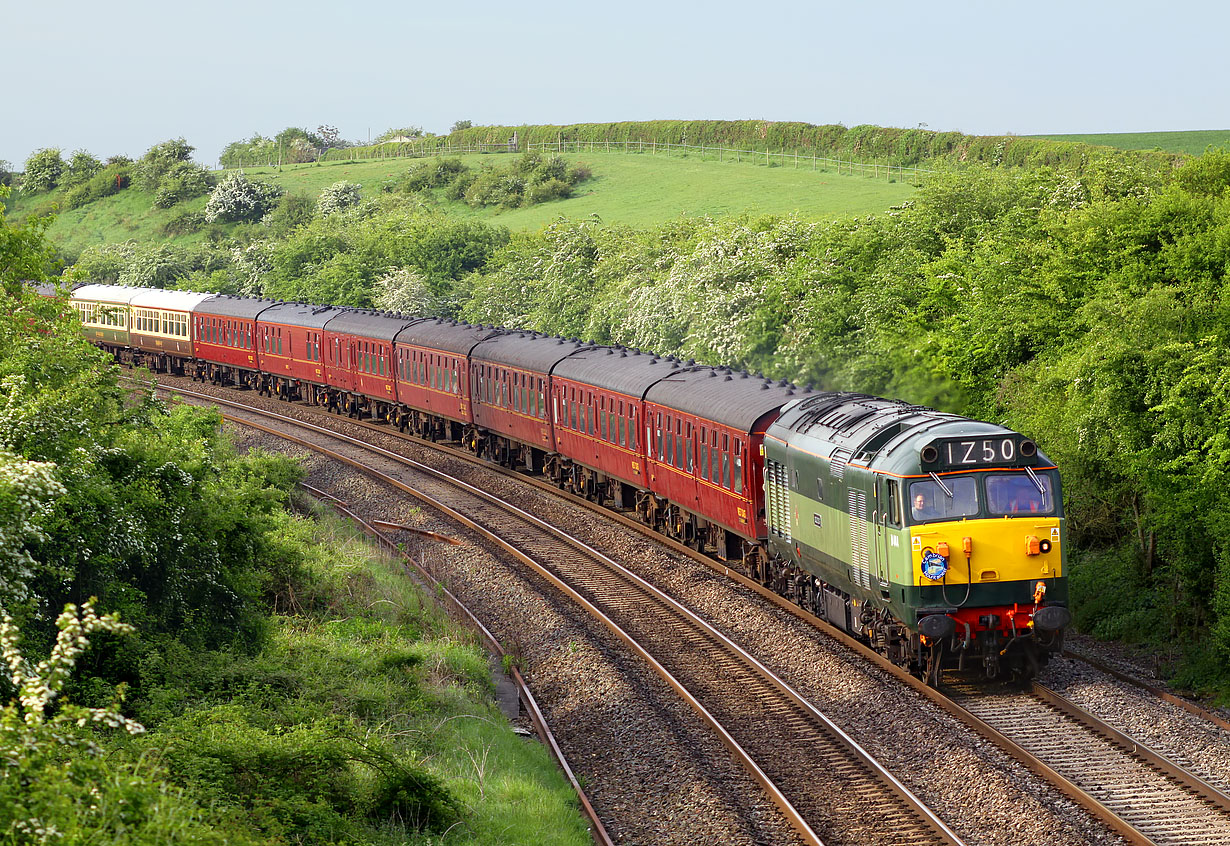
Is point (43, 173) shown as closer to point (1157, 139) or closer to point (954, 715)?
point (1157, 139)

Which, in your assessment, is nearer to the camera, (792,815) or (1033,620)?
(792,815)

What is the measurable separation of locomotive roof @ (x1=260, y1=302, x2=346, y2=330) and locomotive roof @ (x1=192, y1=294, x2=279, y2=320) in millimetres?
743

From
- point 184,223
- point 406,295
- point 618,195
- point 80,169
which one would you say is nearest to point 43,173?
point 80,169

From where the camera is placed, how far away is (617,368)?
31375 mm

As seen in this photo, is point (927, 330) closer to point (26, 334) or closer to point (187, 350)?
point (26, 334)

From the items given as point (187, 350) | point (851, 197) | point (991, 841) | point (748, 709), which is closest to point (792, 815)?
point (991, 841)

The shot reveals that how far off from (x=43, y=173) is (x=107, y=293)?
90569mm

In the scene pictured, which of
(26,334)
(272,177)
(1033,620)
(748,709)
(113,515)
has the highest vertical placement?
(272,177)

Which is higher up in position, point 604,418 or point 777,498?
point 604,418

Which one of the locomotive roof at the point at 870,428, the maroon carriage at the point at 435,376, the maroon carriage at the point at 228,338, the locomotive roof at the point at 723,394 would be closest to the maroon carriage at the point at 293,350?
the maroon carriage at the point at 228,338

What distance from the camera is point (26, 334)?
1883cm

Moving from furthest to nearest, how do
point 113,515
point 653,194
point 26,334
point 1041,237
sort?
point 653,194 < point 1041,237 < point 26,334 < point 113,515

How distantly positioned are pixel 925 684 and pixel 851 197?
67.8 m

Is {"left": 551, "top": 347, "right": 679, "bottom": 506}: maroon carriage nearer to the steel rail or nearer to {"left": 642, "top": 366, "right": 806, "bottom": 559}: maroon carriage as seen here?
{"left": 642, "top": 366, "right": 806, "bottom": 559}: maroon carriage
